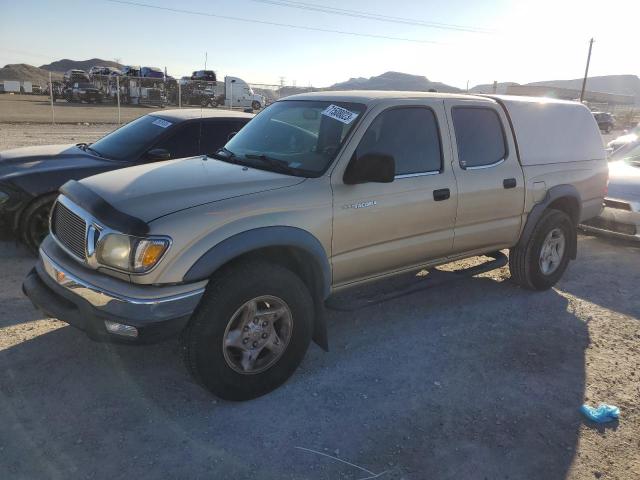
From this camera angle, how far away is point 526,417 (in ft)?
10.7

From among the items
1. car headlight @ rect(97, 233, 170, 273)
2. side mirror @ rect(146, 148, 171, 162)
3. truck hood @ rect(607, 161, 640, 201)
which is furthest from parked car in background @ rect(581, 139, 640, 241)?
car headlight @ rect(97, 233, 170, 273)

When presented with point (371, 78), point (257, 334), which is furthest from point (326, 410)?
point (371, 78)

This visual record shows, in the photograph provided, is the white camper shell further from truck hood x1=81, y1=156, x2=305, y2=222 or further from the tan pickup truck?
truck hood x1=81, y1=156, x2=305, y2=222

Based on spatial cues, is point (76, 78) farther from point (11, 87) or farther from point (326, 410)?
point (326, 410)

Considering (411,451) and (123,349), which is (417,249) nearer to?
(411,451)

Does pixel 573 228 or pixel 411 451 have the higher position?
pixel 573 228

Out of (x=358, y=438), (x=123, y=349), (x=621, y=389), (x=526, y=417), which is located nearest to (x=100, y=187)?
(x=123, y=349)

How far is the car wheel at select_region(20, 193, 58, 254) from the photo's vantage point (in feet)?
17.5

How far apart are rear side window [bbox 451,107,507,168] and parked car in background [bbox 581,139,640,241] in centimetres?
313

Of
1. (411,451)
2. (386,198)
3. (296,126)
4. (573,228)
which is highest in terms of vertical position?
(296,126)

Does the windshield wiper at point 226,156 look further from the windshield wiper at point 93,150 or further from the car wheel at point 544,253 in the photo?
the car wheel at point 544,253

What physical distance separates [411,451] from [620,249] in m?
5.86

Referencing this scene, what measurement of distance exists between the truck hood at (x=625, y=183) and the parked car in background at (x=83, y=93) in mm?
37435

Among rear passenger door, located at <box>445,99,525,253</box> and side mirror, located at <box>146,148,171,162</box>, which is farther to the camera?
side mirror, located at <box>146,148,171,162</box>
